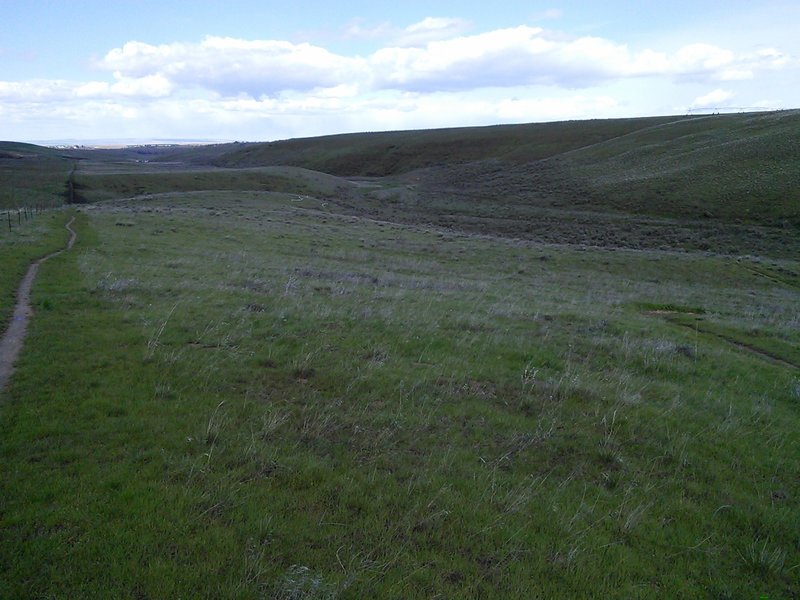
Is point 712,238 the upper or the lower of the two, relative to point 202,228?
lower

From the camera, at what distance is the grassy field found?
4848 mm

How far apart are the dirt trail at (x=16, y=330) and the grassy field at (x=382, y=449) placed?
23cm

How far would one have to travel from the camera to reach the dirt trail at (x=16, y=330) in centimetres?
865

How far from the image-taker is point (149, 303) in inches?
519

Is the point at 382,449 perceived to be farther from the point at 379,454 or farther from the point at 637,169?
the point at 637,169

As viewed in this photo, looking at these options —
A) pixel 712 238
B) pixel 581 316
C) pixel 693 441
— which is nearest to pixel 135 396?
pixel 693 441

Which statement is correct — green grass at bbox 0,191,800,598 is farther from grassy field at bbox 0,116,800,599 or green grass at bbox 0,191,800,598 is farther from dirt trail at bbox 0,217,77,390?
dirt trail at bbox 0,217,77,390

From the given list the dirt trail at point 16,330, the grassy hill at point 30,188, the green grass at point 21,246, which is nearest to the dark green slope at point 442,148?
the grassy hill at point 30,188

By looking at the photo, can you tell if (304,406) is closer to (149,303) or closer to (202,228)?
(149,303)

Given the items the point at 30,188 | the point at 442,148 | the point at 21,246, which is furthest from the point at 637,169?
the point at 30,188

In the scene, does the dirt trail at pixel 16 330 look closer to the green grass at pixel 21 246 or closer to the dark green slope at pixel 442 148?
the green grass at pixel 21 246

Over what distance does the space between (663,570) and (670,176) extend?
6635 centimetres

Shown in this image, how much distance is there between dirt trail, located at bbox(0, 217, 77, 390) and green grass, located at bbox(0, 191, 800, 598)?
284mm

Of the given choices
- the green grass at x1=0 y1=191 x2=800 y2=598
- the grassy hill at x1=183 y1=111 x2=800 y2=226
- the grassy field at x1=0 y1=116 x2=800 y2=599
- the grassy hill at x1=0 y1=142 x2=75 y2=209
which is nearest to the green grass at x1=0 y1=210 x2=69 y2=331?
the grassy field at x1=0 y1=116 x2=800 y2=599
